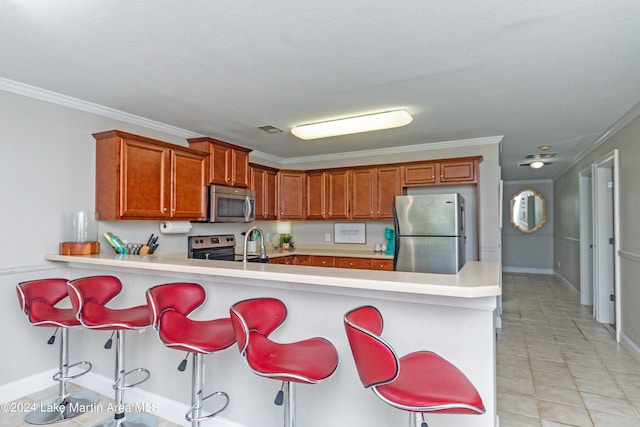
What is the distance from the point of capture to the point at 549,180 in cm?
862

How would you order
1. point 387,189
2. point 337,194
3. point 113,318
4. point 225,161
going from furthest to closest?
point 337,194, point 387,189, point 225,161, point 113,318

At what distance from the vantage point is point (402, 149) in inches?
193

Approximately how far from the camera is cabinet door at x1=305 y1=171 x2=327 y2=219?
205 inches

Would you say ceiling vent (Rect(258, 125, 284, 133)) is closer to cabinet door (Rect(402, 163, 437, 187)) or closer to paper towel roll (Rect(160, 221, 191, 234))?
paper towel roll (Rect(160, 221, 191, 234))

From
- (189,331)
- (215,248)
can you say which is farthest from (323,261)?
(189,331)

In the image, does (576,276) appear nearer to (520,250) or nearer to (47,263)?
(520,250)

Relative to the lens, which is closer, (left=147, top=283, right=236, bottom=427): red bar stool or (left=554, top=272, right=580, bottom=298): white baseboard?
(left=147, top=283, right=236, bottom=427): red bar stool

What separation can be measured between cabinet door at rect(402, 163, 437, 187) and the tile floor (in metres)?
2.03

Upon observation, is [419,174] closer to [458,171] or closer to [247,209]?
[458,171]

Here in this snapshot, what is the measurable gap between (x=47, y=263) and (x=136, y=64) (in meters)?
1.82

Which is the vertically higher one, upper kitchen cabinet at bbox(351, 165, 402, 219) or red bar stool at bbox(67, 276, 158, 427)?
upper kitchen cabinet at bbox(351, 165, 402, 219)

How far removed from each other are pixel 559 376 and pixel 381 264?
207 centimetres

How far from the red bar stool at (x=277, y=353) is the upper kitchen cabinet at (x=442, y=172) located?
3170 mm

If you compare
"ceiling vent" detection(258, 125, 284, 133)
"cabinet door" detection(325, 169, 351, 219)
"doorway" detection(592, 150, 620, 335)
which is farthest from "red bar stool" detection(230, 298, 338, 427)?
"doorway" detection(592, 150, 620, 335)
